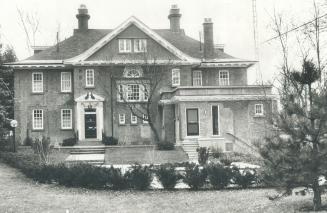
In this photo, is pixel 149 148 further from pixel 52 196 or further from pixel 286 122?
pixel 286 122

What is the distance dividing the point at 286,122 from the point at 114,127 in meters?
27.3

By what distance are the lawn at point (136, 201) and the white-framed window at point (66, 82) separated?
20439 millimetres

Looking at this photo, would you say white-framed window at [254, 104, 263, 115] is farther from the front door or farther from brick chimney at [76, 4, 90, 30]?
brick chimney at [76, 4, 90, 30]

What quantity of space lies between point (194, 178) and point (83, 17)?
91.9ft

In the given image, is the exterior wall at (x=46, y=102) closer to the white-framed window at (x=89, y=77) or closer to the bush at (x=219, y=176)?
the white-framed window at (x=89, y=77)

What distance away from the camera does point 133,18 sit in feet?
124

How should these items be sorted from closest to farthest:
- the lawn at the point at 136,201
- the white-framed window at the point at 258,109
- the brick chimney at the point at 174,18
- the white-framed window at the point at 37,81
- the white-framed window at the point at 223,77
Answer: the lawn at the point at 136,201
the white-framed window at the point at 258,109
the white-framed window at the point at 37,81
the white-framed window at the point at 223,77
the brick chimney at the point at 174,18

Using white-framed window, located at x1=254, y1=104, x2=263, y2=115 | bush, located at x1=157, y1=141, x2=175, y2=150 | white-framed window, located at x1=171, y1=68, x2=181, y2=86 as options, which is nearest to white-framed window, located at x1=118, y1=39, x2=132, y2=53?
white-framed window, located at x1=171, y1=68, x2=181, y2=86

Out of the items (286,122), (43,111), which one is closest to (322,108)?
(286,122)

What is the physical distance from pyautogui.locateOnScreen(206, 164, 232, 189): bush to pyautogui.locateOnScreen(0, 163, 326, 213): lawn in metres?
0.66

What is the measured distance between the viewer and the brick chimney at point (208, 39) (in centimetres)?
4084

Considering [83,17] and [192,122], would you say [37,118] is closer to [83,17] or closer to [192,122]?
[83,17]

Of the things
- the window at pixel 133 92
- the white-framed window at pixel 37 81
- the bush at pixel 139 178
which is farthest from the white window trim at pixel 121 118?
the bush at pixel 139 178

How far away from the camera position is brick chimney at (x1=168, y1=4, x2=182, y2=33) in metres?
44.5
